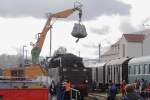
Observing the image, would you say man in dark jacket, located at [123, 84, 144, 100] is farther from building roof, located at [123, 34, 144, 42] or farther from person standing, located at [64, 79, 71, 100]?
building roof, located at [123, 34, 144, 42]

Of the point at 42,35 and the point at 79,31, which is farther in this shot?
the point at 42,35

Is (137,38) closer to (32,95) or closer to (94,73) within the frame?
(94,73)

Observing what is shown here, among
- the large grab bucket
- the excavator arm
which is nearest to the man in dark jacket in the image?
the large grab bucket

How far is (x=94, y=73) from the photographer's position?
55.5 meters

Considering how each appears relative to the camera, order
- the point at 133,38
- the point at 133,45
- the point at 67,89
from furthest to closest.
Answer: the point at 133,38 → the point at 133,45 → the point at 67,89

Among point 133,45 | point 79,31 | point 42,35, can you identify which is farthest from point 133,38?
point 79,31

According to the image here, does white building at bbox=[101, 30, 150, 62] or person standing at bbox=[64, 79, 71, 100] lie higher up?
white building at bbox=[101, 30, 150, 62]

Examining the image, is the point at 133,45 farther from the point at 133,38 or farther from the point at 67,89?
the point at 67,89

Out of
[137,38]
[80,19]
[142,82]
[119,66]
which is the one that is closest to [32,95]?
[142,82]

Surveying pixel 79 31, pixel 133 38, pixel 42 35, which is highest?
pixel 133 38

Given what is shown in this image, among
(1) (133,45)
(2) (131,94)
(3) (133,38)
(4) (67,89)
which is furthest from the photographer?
(3) (133,38)

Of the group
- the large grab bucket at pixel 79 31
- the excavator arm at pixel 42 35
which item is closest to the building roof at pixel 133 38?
the excavator arm at pixel 42 35

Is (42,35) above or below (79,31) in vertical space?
above

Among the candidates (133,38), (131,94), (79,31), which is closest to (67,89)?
(79,31)
